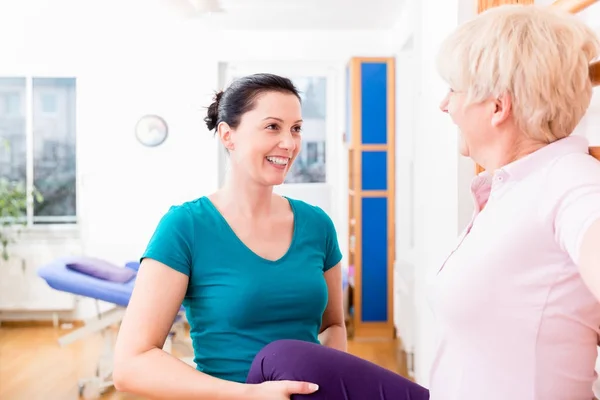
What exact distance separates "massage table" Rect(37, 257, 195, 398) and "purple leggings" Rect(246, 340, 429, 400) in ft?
9.40

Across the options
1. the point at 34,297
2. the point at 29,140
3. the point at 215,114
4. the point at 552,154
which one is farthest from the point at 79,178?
the point at 552,154

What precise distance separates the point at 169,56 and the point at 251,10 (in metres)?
1.05

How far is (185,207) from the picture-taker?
55.7 inches

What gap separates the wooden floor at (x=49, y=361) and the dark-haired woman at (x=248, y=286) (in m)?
2.81

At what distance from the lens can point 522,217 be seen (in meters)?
0.79

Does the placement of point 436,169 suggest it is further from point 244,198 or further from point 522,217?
point 522,217

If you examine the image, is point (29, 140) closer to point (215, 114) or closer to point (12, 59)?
point (12, 59)

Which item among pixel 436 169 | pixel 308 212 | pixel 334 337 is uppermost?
→ pixel 436 169

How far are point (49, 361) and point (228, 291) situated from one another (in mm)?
3849

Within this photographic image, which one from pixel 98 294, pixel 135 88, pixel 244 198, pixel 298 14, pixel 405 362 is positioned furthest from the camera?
pixel 135 88

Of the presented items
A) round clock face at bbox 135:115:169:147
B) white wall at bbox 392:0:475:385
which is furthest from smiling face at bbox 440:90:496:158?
round clock face at bbox 135:115:169:147

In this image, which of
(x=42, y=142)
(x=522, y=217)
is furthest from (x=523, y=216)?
(x=42, y=142)

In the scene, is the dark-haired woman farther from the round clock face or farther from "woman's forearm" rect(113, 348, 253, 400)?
the round clock face

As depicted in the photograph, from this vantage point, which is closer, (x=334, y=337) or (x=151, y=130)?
(x=334, y=337)
